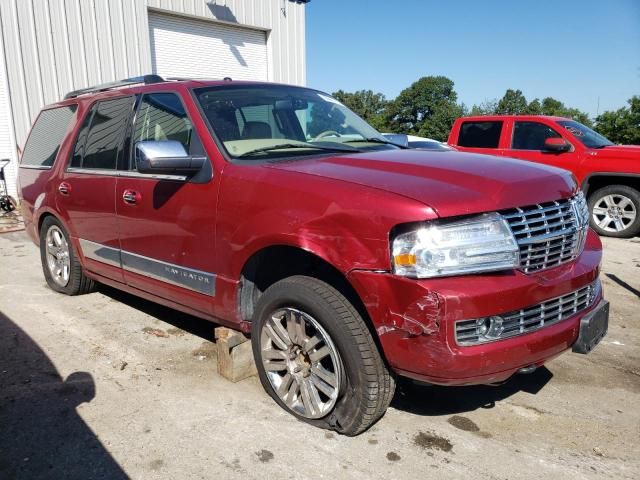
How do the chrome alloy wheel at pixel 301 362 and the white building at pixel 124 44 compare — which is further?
the white building at pixel 124 44

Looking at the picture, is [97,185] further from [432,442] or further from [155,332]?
[432,442]

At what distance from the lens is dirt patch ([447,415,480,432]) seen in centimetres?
283

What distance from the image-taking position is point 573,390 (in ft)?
10.7

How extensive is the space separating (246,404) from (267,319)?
58 cm

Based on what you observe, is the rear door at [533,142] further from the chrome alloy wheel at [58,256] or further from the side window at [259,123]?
the chrome alloy wheel at [58,256]

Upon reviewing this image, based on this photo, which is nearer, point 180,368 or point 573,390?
point 573,390

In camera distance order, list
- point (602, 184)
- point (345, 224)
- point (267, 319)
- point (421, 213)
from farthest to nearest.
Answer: point (602, 184) < point (267, 319) < point (345, 224) < point (421, 213)

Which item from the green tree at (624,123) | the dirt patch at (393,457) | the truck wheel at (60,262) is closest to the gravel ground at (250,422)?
the dirt patch at (393,457)

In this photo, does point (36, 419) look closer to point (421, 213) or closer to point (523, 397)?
point (421, 213)

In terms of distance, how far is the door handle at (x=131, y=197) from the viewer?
11.9ft

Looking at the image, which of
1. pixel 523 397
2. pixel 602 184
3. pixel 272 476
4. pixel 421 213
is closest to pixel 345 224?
pixel 421 213

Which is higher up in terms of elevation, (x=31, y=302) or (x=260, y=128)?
(x=260, y=128)

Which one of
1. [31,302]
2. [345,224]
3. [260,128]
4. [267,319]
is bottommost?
[31,302]

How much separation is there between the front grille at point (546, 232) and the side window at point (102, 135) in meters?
2.92
